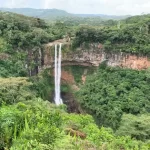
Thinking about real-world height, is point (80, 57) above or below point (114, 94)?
above

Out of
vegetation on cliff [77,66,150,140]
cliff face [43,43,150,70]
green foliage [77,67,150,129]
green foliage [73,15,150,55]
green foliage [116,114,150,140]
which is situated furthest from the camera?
cliff face [43,43,150,70]

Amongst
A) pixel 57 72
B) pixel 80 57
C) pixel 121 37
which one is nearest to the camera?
pixel 121 37

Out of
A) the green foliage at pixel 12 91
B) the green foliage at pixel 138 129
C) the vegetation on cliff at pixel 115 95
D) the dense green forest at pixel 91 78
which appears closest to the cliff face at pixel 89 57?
the dense green forest at pixel 91 78

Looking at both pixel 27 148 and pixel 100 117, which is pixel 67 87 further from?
pixel 27 148

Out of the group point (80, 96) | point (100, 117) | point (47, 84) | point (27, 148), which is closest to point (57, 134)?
point (27, 148)

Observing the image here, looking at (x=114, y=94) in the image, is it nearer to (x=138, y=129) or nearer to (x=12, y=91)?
(x=138, y=129)

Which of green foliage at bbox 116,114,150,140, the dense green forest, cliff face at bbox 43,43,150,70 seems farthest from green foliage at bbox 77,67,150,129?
green foliage at bbox 116,114,150,140

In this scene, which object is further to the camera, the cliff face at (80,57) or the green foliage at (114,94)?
the cliff face at (80,57)

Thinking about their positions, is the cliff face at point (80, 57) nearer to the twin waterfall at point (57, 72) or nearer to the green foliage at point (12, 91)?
the twin waterfall at point (57, 72)

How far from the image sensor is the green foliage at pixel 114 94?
84.2 feet

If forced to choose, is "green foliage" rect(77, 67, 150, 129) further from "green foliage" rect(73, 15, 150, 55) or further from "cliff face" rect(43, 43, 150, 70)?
"green foliage" rect(73, 15, 150, 55)

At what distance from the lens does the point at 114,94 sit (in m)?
27.2

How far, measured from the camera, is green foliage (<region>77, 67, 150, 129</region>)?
25656 mm

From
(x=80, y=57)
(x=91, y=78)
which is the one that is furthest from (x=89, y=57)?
(x=91, y=78)
